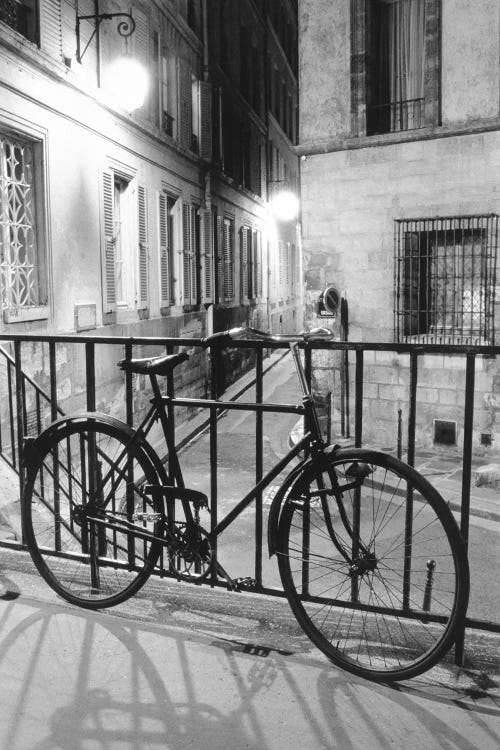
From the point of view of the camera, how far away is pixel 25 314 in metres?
9.18

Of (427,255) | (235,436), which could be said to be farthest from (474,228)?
Result: (235,436)

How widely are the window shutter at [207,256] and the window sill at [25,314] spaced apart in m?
8.04

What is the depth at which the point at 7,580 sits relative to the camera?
343 cm

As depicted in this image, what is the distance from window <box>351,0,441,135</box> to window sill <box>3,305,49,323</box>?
20.0ft

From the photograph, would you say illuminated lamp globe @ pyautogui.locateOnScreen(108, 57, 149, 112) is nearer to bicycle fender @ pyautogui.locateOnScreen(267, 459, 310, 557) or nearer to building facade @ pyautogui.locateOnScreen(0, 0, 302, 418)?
building facade @ pyautogui.locateOnScreen(0, 0, 302, 418)

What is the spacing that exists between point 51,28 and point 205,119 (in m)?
7.69

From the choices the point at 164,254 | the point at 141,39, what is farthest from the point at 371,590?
the point at 141,39

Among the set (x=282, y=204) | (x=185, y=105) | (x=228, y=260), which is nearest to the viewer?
(x=185, y=105)

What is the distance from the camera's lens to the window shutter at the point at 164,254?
1459 centimetres

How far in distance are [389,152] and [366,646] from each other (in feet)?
33.5

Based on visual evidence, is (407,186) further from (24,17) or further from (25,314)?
(25,314)

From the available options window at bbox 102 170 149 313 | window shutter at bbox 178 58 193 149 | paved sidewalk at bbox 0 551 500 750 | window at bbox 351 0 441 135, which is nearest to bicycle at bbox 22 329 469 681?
paved sidewalk at bbox 0 551 500 750

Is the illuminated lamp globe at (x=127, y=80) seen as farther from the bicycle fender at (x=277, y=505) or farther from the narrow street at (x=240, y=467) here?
the bicycle fender at (x=277, y=505)

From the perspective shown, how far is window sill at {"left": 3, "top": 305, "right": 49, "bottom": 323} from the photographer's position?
8.75 m
